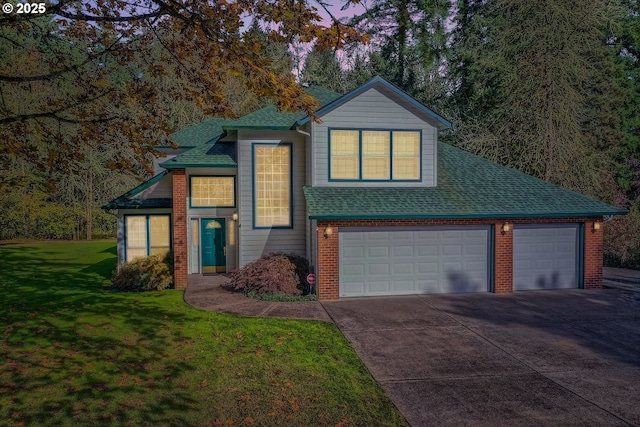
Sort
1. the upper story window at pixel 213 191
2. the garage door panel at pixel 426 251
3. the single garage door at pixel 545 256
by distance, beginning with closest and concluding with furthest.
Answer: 1. the garage door panel at pixel 426 251
2. the single garage door at pixel 545 256
3. the upper story window at pixel 213 191

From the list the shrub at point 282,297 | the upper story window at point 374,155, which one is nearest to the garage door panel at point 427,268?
A: the upper story window at point 374,155

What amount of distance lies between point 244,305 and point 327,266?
2.82 m

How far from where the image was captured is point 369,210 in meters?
14.5

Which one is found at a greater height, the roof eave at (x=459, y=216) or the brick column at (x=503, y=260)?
the roof eave at (x=459, y=216)

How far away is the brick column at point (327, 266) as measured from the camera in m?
14.2

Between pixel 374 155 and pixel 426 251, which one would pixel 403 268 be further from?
pixel 374 155

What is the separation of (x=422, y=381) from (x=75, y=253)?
27.5 m

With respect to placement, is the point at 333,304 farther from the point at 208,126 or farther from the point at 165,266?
the point at 208,126

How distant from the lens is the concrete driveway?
6.78m

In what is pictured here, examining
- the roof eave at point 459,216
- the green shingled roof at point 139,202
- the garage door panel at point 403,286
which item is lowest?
the garage door panel at point 403,286

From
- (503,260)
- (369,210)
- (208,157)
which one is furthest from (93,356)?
(503,260)

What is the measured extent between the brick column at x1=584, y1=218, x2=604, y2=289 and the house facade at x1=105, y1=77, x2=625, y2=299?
4cm

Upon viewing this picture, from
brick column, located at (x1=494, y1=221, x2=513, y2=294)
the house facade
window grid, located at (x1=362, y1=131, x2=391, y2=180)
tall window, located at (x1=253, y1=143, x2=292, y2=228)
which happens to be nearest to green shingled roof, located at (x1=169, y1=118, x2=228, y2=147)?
the house facade

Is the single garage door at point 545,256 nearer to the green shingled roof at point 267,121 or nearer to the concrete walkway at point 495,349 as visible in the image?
the concrete walkway at point 495,349
